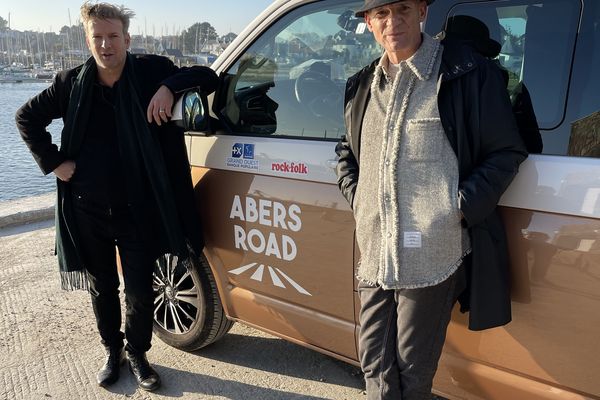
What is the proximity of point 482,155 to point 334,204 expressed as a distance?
708mm

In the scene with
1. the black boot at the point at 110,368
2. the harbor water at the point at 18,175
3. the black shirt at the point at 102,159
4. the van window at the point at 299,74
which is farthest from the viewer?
the harbor water at the point at 18,175

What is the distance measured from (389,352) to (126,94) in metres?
1.68

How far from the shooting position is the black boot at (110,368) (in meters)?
2.88

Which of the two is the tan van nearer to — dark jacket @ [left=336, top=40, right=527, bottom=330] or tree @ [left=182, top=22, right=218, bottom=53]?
dark jacket @ [left=336, top=40, right=527, bottom=330]

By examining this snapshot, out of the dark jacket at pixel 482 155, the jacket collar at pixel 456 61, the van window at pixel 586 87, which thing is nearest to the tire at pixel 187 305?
the dark jacket at pixel 482 155

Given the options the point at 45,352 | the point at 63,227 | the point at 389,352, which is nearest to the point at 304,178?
the point at 389,352

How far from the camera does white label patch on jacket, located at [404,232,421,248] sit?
67.7 inches

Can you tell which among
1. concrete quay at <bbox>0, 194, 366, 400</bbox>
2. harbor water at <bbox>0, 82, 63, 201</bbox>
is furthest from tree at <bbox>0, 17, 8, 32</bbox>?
concrete quay at <bbox>0, 194, 366, 400</bbox>

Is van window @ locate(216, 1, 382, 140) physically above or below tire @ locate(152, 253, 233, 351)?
above

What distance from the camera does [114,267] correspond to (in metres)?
2.90

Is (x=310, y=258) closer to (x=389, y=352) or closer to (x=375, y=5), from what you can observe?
(x=389, y=352)

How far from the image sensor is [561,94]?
1.78 meters

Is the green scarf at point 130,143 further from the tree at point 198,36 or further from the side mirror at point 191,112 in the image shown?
the tree at point 198,36

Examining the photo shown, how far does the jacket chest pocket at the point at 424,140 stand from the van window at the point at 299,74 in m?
0.61
